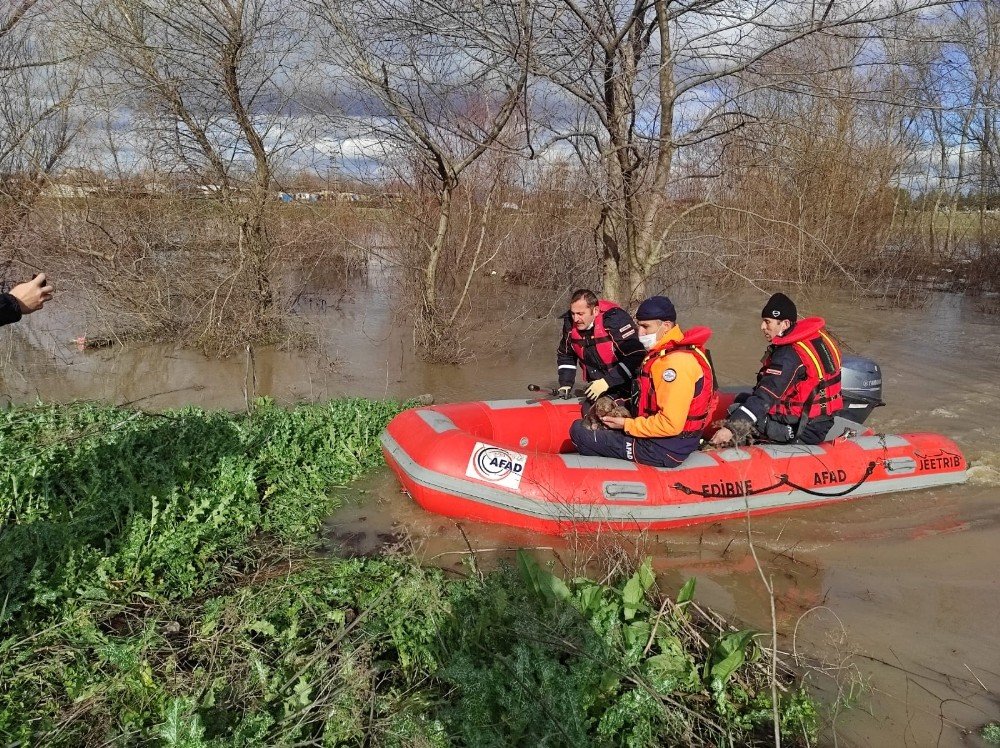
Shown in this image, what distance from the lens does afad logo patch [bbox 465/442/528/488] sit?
15.0 feet

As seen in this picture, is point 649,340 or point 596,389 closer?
point 649,340

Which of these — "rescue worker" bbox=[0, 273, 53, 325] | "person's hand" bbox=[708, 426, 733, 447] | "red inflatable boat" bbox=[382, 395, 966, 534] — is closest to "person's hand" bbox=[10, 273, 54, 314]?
"rescue worker" bbox=[0, 273, 53, 325]

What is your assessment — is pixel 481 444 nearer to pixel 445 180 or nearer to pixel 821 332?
pixel 821 332

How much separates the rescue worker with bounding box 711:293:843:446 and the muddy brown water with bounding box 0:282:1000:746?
2.45 feet

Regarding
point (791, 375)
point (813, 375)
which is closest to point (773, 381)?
point (791, 375)

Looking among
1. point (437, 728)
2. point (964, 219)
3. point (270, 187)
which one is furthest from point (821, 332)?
point (964, 219)

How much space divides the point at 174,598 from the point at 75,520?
764 mm

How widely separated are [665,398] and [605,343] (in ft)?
4.22

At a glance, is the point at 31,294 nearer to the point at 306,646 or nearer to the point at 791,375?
the point at 306,646

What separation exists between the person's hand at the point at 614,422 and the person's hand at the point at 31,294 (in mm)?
3479

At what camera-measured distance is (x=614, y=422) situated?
4.93 metres

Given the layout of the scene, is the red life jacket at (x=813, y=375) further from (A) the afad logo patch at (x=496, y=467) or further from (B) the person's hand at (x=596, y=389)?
(A) the afad logo patch at (x=496, y=467)

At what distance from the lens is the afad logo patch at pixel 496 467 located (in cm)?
456

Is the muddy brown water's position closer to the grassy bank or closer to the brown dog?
the grassy bank
